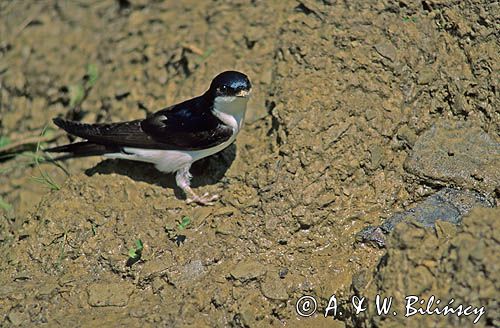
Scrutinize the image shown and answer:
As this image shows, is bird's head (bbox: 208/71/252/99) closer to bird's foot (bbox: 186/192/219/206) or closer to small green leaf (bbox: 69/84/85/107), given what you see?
bird's foot (bbox: 186/192/219/206)

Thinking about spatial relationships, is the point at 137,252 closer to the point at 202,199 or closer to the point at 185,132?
the point at 202,199

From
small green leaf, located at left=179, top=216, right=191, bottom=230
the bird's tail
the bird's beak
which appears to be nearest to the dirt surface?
small green leaf, located at left=179, top=216, right=191, bottom=230

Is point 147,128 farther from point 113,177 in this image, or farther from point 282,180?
point 282,180

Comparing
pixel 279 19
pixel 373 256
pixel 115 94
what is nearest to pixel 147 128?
pixel 115 94

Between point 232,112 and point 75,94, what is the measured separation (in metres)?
1.94

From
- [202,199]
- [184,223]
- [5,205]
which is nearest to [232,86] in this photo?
[202,199]

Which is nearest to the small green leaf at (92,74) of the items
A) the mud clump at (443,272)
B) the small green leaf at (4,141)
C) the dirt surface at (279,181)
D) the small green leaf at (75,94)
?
the small green leaf at (75,94)

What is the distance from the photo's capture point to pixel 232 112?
577 centimetres

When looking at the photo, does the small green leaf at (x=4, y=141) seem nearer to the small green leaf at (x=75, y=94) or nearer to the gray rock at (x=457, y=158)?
the small green leaf at (x=75, y=94)

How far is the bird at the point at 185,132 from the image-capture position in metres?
5.69

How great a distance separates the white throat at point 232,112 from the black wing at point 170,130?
0.04m

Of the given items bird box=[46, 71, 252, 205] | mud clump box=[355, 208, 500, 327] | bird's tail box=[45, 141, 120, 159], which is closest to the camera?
mud clump box=[355, 208, 500, 327]

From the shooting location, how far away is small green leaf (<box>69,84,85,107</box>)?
22.9ft

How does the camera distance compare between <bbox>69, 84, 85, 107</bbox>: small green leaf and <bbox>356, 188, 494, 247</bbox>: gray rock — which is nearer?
<bbox>356, 188, 494, 247</bbox>: gray rock
